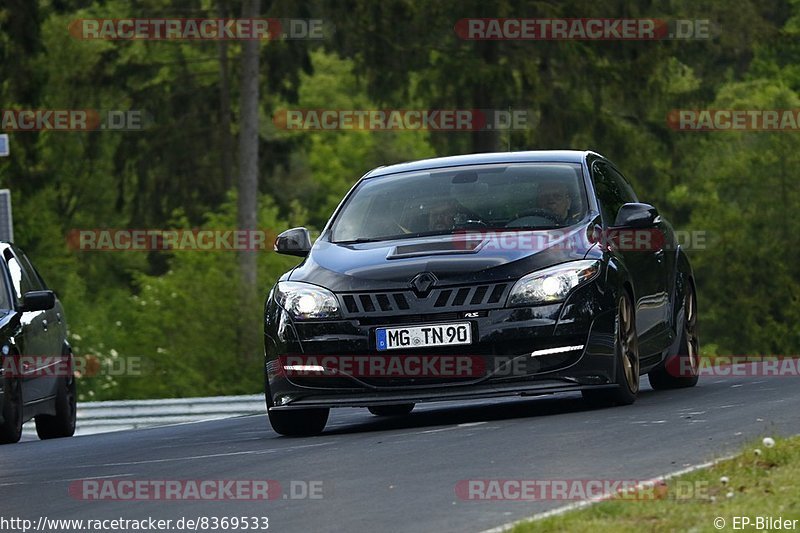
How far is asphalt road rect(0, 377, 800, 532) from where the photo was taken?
27.2 ft

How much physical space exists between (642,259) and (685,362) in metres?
1.94

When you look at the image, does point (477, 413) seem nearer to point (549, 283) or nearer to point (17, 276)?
point (549, 283)

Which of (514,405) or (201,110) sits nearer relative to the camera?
(514,405)

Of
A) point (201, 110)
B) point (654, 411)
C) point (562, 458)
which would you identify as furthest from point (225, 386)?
point (562, 458)

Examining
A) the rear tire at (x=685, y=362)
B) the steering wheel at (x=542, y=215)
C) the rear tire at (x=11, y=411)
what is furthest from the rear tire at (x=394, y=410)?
the rear tire at (x=11, y=411)

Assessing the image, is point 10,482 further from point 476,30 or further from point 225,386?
point 476,30

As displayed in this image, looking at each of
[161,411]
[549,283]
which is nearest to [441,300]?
[549,283]

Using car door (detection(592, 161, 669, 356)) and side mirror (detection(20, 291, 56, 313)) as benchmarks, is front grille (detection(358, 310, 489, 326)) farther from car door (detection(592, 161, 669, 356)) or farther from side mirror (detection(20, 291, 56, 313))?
side mirror (detection(20, 291, 56, 313))

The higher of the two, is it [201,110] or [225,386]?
[201,110]

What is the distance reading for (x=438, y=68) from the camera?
3794 centimetres

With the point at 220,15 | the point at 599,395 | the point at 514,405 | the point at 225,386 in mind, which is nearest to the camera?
the point at 599,395

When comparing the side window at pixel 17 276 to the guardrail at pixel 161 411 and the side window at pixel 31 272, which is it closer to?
the side window at pixel 31 272

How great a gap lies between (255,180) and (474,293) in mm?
26242

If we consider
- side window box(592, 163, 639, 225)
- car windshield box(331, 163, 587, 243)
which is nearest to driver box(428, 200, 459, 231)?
car windshield box(331, 163, 587, 243)
